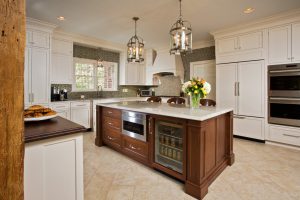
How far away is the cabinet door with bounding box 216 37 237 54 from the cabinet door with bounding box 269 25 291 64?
70 centimetres

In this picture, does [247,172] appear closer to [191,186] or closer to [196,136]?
[191,186]

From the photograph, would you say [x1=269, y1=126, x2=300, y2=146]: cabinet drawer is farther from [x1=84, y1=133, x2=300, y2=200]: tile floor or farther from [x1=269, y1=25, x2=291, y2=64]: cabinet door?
[x1=269, y1=25, x2=291, y2=64]: cabinet door

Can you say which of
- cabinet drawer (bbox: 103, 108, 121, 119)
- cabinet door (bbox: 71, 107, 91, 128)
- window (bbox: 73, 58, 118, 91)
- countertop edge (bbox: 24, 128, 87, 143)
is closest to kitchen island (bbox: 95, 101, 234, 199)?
cabinet drawer (bbox: 103, 108, 121, 119)

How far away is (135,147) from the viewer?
2611 millimetres

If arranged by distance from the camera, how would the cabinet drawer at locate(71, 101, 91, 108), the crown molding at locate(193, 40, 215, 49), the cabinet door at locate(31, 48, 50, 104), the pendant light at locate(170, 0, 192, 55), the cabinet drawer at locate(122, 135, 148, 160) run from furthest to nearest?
the crown molding at locate(193, 40, 215, 49) → the cabinet drawer at locate(71, 101, 91, 108) → the cabinet door at locate(31, 48, 50, 104) → the cabinet drawer at locate(122, 135, 148, 160) → the pendant light at locate(170, 0, 192, 55)

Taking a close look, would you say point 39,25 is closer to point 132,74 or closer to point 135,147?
point 132,74

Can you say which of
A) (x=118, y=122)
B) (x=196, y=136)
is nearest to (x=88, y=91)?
(x=118, y=122)

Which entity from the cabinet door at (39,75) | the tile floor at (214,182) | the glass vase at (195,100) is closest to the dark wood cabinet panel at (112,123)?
the tile floor at (214,182)

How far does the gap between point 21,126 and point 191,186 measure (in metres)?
1.75

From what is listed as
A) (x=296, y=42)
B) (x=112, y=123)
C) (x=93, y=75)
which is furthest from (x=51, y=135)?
(x=93, y=75)

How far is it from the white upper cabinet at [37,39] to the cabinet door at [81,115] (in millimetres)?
1622

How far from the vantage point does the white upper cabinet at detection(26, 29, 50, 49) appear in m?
3.44

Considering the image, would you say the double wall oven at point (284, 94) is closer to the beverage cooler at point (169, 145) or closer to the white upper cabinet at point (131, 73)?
the beverage cooler at point (169, 145)

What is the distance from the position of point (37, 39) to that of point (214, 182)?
4301 millimetres
